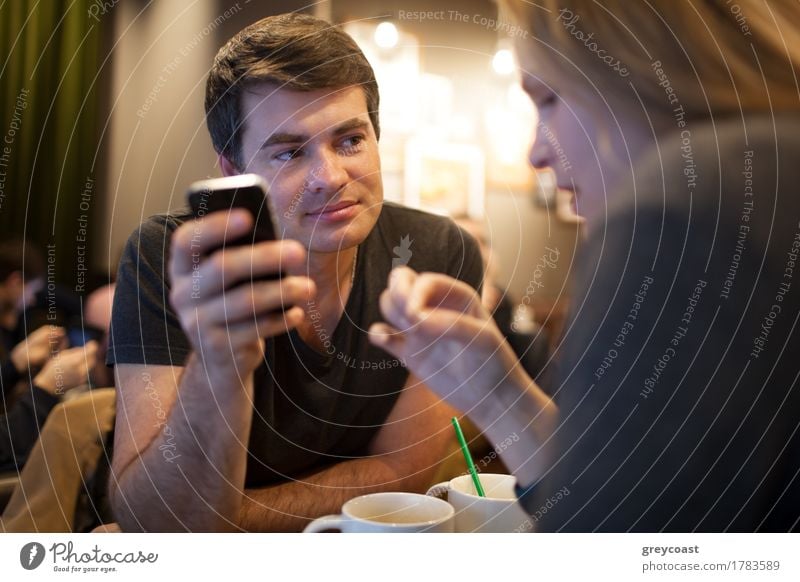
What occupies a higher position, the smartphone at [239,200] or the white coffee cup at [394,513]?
the smartphone at [239,200]

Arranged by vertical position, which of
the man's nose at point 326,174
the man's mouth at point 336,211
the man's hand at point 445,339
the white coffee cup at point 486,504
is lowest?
the white coffee cup at point 486,504

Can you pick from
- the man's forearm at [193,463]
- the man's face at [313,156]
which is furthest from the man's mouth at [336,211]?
the man's forearm at [193,463]

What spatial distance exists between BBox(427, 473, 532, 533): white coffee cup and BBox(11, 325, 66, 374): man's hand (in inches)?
11.9

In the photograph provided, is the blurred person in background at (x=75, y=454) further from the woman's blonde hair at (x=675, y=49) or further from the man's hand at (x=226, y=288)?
the woman's blonde hair at (x=675, y=49)

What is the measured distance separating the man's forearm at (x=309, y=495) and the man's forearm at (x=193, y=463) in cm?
2

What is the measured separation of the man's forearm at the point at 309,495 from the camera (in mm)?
510

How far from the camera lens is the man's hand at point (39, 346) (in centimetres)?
50

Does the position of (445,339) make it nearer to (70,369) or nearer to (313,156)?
(313,156)

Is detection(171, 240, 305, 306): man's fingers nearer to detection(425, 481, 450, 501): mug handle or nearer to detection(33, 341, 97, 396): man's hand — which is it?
detection(33, 341, 97, 396): man's hand

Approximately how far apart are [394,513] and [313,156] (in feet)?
0.85

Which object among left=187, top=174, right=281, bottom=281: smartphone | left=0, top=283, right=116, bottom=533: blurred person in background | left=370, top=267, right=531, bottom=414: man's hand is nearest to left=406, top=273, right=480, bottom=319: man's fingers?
left=370, top=267, right=531, bottom=414: man's hand

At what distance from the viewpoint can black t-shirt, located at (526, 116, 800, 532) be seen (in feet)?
1.74
